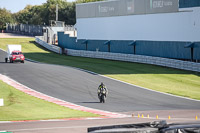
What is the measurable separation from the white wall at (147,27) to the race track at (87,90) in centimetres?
1806

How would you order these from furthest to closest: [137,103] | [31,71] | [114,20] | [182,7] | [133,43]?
[114,20], [133,43], [182,7], [31,71], [137,103]

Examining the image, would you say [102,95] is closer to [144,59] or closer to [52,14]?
[144,59]

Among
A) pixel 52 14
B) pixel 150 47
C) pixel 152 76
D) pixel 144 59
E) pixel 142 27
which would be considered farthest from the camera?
pixel 52 14

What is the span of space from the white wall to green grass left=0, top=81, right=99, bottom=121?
32.4 m

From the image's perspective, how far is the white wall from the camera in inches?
2234

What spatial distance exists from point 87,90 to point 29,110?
11.0 m

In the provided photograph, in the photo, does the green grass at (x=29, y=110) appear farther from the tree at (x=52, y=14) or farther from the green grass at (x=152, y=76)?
the tree at (x=52, y=14)

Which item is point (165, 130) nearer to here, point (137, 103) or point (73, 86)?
point (137, 103)

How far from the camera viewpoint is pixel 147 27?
66.1 meters

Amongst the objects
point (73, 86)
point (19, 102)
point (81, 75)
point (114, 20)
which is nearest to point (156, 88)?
point (73, 86)

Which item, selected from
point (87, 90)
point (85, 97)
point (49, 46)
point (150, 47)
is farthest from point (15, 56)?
point (85, 97)

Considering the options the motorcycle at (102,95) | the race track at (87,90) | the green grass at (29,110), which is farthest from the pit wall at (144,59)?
the green grass at (29,110)

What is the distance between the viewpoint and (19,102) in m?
27.1

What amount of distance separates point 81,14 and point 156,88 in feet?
168
